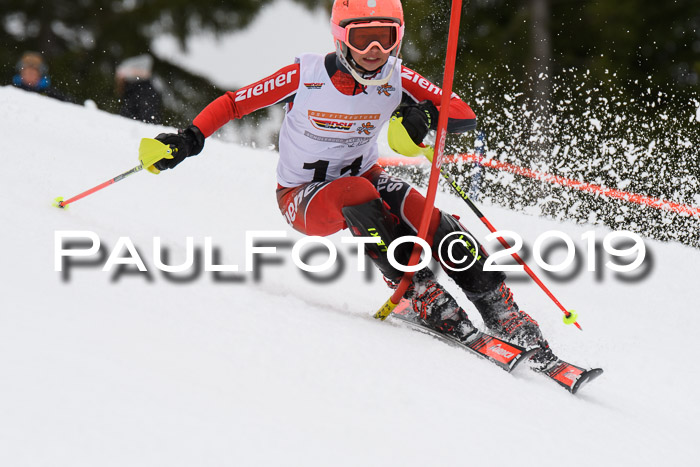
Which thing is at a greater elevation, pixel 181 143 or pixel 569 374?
pixel 181 143

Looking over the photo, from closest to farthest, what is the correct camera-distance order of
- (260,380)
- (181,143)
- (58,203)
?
1. (260,380)
2. (181,143)
3. (58,203)

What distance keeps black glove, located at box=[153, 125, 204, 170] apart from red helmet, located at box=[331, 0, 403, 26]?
793mm

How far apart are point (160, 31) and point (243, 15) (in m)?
1.77

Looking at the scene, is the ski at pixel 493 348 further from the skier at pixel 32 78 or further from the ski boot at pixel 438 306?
the skier at pixel 32 78

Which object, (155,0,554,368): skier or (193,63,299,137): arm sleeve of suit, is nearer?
(155,0,554,368): skier

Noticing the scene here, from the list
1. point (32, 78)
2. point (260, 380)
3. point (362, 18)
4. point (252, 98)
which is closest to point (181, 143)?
point (252, 98)

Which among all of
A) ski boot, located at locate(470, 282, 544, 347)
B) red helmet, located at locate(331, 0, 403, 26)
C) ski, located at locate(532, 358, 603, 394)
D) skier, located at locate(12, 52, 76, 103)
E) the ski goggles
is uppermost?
skier, located at locate(12, 52, 76, 103)

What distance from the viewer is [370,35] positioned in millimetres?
2873

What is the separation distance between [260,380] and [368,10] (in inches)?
65.1

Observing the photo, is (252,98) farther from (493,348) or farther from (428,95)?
(493,348)

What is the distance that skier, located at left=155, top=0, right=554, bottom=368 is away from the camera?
2881mm

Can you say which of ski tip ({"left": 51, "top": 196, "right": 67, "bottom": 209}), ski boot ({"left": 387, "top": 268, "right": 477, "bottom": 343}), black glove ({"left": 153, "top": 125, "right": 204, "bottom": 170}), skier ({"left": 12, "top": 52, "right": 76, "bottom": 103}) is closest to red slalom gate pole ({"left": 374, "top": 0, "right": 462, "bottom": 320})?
ski boot ({"left": 387, "top": 268, "right": 477, "bottom": 343})

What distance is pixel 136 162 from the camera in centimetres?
572

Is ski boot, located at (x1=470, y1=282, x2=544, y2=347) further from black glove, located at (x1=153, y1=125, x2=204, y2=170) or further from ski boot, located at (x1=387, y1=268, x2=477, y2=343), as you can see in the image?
black glove, located at (x1=153, y1=125, x2=204, y2=170)
